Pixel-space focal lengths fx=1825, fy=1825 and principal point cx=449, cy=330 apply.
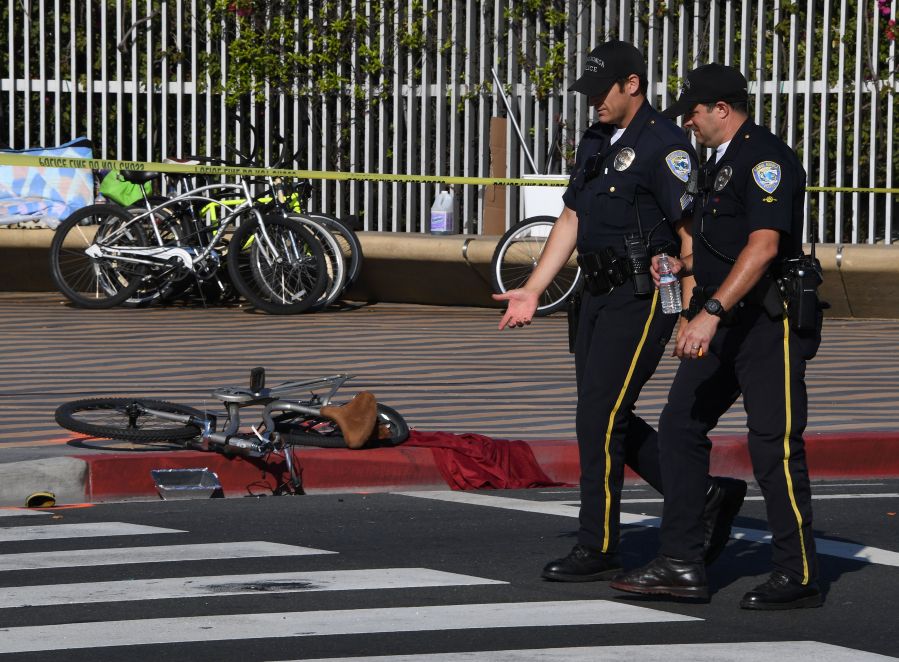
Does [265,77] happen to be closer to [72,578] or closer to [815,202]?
[815,202]

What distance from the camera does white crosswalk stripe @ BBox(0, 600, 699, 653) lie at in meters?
5.19

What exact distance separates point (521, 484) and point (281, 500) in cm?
114

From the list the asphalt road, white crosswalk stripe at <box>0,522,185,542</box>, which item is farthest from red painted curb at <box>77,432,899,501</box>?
white crosswalk stripe at <box>0,522,185,542</box>

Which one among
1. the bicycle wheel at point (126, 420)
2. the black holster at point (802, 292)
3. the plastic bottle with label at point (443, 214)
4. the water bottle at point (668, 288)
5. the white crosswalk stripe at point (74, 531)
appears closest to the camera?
the black holster at point (802, 292)

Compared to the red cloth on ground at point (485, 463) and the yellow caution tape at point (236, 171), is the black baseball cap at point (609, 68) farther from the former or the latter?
the yellow caution tape at point (236, 171)

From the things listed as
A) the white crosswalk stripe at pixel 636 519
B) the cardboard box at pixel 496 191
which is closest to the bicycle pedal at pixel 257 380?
the white crosswalk stripe at pixel 636 519

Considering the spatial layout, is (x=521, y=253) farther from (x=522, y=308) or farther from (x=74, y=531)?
(x=522, y=308)

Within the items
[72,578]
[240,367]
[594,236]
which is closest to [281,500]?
[72,578]

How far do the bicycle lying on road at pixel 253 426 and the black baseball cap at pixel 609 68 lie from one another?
8.87 ft

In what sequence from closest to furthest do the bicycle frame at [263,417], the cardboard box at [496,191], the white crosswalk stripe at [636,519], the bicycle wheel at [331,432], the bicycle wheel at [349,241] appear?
the white crosswalk stripe at [636,519] → the bicycle frame at [263,417] → the bicycle wheel at [331,432] → the bicycle wheel at [349,241] → the cardboard box at [496,191]

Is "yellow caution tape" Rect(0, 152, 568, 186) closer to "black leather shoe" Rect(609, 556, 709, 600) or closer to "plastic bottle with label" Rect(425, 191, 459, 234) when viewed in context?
"plastic bottle with label" Rect(425, 191, 459, 234)

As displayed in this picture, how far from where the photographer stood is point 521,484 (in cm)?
827

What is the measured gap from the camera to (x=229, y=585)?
5.94 metres

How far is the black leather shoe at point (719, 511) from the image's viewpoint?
5918 millimetres
